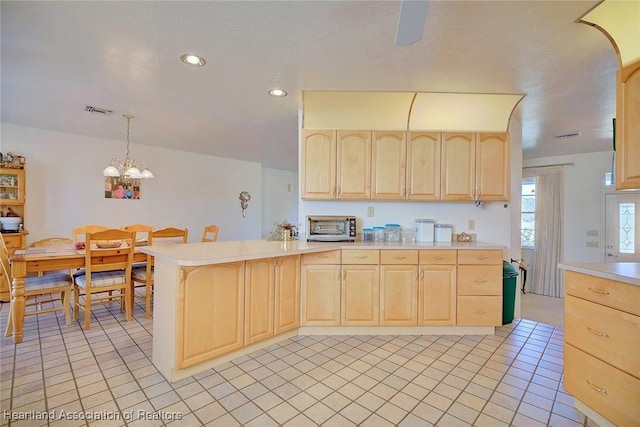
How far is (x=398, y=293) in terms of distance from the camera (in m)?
2.87

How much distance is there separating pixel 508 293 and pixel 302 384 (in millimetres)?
2555

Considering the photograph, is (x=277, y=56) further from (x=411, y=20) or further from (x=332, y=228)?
(x=332, y=228)

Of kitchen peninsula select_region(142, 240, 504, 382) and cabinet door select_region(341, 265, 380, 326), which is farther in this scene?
cabinet door select_region(341, 265, 380, 326)

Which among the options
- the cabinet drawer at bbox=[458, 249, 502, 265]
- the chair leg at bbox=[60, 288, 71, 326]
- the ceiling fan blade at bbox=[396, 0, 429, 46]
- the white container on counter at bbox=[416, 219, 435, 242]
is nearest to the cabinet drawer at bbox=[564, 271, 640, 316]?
the cabinet drawer at bbox=[458, 249, 502, 265]

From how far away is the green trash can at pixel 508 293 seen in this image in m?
3.23

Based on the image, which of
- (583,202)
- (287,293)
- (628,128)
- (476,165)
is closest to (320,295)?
(287,293)

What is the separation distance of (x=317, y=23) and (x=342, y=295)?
7.38 feet

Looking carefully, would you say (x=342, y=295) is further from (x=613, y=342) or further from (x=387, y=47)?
(x=387, y=47)

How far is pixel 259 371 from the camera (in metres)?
2.17

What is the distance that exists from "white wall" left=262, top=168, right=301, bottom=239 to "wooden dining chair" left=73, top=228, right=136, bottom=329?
3975 mm

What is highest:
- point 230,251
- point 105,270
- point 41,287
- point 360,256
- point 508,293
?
point 230,251

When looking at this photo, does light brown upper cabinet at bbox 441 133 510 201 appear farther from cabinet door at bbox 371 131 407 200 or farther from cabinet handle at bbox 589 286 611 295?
cabinet handle at bbox 589 286 611 295

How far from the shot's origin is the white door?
4539mm

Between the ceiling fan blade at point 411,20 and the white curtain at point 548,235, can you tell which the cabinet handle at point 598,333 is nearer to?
the ceiling fan blade at point 411,20
